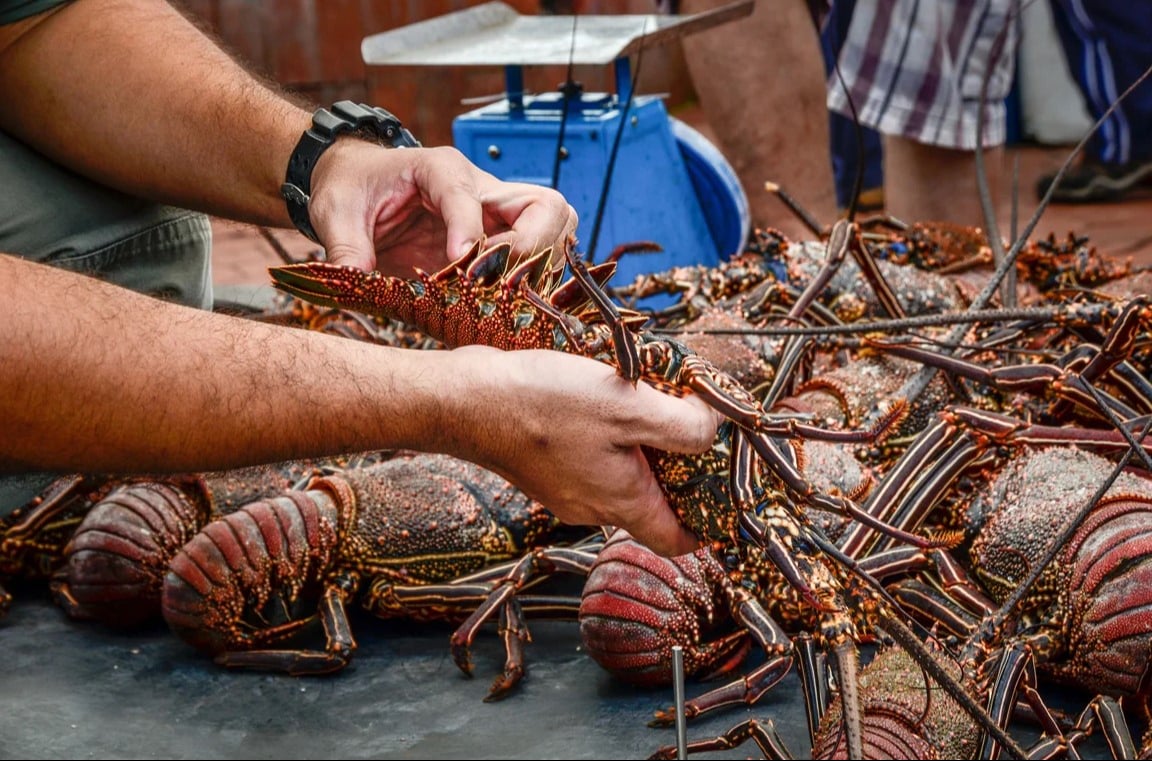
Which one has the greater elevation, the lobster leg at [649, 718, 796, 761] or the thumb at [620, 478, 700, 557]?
the thumb at [620, 478, 700, 557]

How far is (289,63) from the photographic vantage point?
6.15 m

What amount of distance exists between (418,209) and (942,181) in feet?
8.79

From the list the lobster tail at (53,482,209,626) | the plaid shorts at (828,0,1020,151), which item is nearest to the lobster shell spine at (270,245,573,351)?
the lobster tail at (53,482,209,626)

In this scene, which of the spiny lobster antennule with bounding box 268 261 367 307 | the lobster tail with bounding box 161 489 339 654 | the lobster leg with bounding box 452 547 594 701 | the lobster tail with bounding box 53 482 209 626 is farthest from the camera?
the lobster tail with bounding box 53 482 209 626

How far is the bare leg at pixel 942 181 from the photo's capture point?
4043 mm

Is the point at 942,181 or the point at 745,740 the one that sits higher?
the point at 942,181

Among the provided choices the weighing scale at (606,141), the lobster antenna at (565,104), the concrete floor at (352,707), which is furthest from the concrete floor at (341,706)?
the weighing scale at (606,141)

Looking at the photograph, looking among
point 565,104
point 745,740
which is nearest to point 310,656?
point 745,740

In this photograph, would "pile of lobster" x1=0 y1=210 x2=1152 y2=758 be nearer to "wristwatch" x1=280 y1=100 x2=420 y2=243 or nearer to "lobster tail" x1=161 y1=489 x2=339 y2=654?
"lobster tail" x1=161 y1=489 x2=339 y2=654

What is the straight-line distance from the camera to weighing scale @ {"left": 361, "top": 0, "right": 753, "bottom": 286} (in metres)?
3.31

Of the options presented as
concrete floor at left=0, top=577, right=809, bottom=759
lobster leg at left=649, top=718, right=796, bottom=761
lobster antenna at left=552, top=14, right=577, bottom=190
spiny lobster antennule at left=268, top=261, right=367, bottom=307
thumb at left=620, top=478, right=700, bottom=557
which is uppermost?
spiny lobster antennule at left=268, top=261, right=367, bottom=307

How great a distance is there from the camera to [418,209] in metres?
1.77

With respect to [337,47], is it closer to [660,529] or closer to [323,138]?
[323,138]

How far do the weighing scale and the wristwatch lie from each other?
1.22 metres
